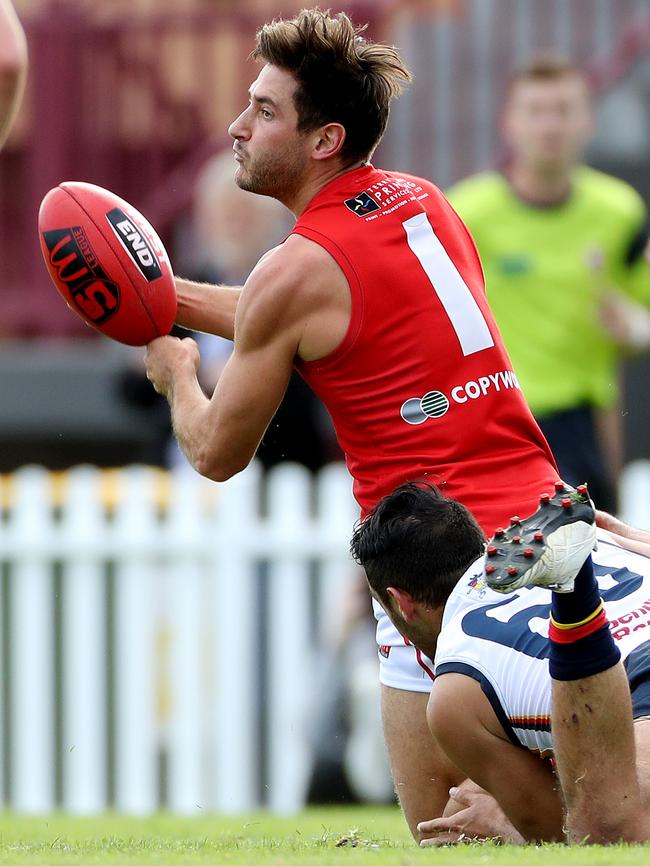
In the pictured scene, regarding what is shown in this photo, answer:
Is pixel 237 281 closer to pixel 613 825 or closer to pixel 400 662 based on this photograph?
pixel 400 662

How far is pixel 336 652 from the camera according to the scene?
8594 mm

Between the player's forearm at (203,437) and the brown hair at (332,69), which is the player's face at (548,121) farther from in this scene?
the player's forearm at (203,437)

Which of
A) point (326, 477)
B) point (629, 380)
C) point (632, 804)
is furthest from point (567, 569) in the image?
point (629, 380)

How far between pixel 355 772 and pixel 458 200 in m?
2.76

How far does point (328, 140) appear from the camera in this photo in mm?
5016

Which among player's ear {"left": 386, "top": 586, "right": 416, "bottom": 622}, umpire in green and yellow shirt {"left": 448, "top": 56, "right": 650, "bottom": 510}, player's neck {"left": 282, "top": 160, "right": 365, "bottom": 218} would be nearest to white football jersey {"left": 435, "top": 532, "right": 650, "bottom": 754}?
player's ear {"left": 386, "top": 586, "right": 416, "bottom": 622}

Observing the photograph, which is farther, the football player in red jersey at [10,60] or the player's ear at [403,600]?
the football player in red jersey at [10,60]

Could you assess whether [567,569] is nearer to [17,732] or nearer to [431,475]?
[431,475]

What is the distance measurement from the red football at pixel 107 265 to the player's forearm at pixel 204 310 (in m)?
0.13

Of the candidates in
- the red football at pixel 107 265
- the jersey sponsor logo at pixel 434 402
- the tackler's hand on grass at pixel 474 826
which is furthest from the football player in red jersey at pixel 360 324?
the tackler's hand on grass at pixel 474 826

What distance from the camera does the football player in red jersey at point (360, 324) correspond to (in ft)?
15.7

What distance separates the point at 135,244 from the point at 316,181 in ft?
1.84

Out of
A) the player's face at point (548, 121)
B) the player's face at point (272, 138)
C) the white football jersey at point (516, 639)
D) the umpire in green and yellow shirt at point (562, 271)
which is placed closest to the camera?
the white football jersey at point (516, 639)

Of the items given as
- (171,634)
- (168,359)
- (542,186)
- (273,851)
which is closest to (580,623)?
(273,851)
